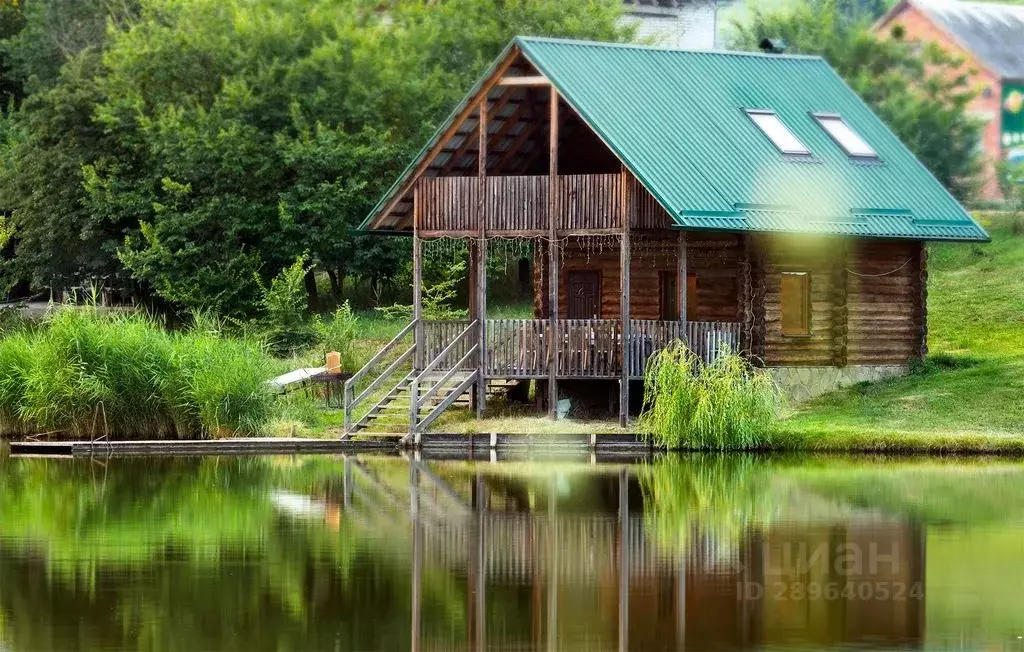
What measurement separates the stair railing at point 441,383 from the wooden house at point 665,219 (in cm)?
6

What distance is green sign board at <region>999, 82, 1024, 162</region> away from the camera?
2808 inches

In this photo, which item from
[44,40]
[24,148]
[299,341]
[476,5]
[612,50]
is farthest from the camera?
[44,40]

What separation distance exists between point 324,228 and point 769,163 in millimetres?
15927

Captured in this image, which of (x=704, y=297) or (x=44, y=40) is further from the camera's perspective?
(x=44, y=40)

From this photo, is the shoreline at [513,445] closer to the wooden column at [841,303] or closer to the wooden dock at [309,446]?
the wooden dock at [309,446]

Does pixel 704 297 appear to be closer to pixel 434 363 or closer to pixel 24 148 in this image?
pixel 434 363

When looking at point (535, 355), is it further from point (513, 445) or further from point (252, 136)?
point (252, 136)

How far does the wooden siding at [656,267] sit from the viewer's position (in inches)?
1651

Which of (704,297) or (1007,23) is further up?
(1007,23)

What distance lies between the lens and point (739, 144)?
136ft

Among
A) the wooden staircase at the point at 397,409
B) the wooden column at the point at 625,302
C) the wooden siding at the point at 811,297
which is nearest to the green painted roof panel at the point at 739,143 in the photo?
the wooden column at the point at 625,302

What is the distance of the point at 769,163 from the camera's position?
41250 millimetres

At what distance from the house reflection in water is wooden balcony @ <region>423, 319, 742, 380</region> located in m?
9.82

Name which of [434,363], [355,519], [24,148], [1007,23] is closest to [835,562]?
[355,519]
